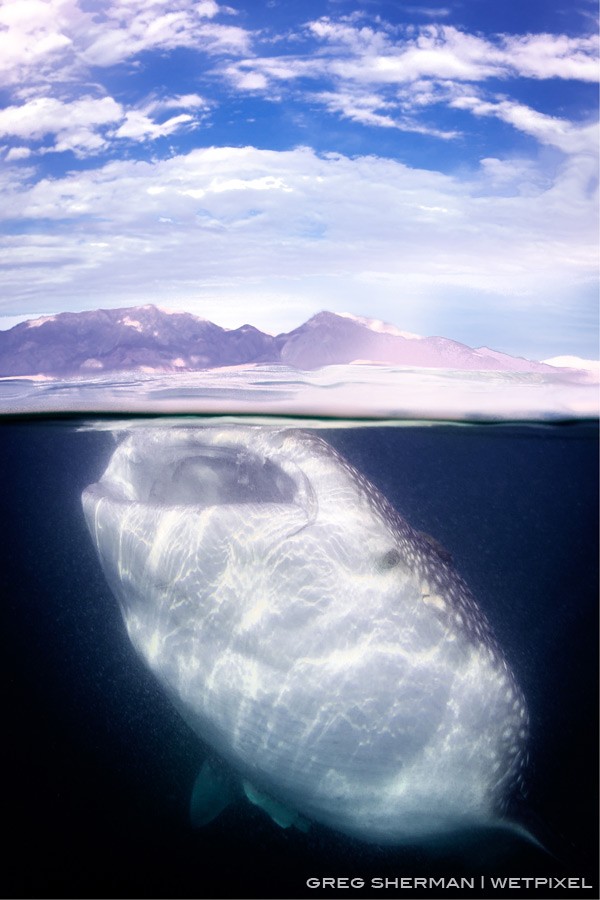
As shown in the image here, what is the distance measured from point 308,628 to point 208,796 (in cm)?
249

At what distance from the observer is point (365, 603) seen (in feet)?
8.54

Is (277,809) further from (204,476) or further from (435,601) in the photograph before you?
(204,476)

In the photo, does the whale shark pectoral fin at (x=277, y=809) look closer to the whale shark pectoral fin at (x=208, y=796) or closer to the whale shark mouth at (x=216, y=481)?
the whale shark pectoral fin at (x=208, y=796)

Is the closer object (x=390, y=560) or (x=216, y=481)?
(x=390, y=560)

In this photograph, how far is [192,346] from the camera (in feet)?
17.4

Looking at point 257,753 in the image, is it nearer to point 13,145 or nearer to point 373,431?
point 13,145

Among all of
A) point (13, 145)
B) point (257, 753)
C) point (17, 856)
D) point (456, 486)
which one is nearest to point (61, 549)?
point (17, 856)

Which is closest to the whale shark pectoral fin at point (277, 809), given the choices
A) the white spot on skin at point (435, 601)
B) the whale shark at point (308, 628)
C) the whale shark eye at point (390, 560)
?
the whale shark at point (308, 628)

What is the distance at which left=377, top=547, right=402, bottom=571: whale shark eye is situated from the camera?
252 cm

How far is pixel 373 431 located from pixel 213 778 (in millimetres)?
6108

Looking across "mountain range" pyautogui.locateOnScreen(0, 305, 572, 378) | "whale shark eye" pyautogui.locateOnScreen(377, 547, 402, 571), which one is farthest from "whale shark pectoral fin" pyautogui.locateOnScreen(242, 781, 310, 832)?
"mountain range" pyautogui.locateOnScreen(0, 305, 572, 378)

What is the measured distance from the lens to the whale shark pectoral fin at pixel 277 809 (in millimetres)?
3449

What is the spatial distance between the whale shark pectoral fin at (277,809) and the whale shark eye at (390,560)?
187 cm

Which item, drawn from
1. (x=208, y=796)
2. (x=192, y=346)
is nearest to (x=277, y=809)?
(x=208, y=796)
